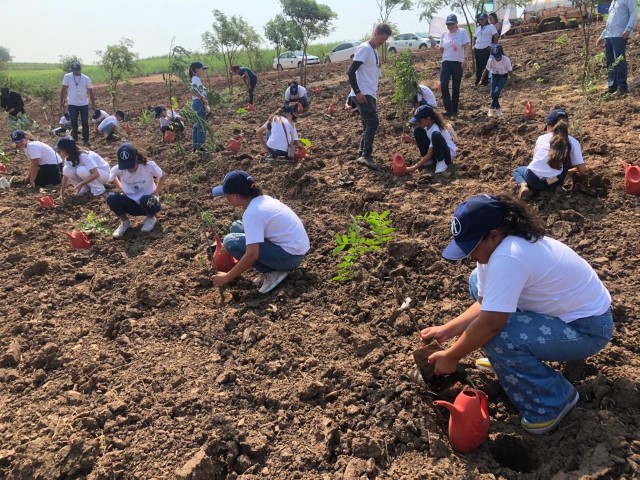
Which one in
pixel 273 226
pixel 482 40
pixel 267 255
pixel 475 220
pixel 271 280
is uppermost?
pixel 482 40

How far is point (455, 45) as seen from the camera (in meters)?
7.13

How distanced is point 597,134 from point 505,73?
2.27m

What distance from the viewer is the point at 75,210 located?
5.82 meters

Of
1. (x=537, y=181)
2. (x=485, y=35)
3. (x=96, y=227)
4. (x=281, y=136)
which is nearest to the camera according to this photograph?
(x=537, y=181)

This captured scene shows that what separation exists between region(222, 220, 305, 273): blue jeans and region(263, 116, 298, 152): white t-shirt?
9.57 ft

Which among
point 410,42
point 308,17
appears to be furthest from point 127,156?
point 410,42

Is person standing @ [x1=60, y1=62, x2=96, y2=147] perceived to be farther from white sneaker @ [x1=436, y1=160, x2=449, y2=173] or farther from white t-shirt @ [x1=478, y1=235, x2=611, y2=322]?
white t-shirt @ [x1=478, y1=235, x2=611, y2=322]

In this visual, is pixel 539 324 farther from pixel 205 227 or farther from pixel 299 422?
pixel 205 227

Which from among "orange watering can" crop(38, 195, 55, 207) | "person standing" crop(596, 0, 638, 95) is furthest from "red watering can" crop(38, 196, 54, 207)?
"person standing" crop(596, 0, 638, 95)

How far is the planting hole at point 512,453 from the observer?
2068 mm

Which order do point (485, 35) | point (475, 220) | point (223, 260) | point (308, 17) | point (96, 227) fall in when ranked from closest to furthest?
point (475, 220) → point (223, 260) → point (96, 227) → point (485, 35) → point (308, 17)

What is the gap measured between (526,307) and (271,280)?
196 cm

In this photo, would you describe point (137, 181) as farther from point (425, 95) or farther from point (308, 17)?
point (308, 17)

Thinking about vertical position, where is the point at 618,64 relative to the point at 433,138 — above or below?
above
